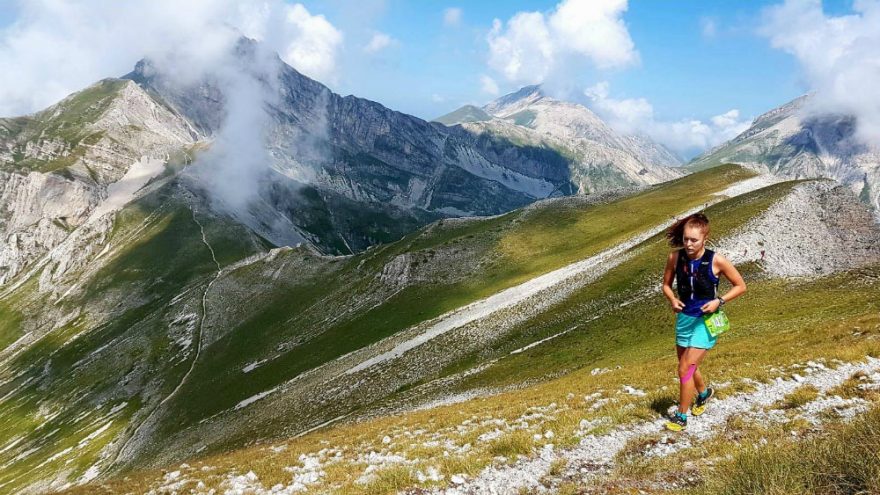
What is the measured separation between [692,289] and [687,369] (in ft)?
7.67

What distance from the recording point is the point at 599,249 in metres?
71.2

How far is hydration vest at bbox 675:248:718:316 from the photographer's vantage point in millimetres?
12273

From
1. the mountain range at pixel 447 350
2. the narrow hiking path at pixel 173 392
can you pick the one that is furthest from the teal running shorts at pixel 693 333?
the narrow hiking path at pixel 173 392

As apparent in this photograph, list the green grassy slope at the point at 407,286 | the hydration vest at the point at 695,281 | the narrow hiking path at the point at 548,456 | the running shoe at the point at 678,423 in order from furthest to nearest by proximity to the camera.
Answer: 1. the green grassy slope at the point at 407,286
2. the running shoe at the point at 678,423
3. the hydration vest at the point at 695,281
4. the narrow hiking path at the point at 548,456

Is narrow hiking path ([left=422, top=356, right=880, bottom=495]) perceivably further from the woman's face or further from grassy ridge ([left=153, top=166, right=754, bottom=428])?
grassy ridge ([left=153, top=166, right=754, bottom=428])

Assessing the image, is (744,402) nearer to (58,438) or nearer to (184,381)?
(184,381)

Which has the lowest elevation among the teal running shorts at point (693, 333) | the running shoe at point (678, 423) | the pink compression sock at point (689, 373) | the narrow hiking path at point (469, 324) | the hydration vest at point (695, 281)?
the narrow hiking path at point (469, 324)

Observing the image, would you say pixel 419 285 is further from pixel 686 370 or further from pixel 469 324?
pixel 686 370

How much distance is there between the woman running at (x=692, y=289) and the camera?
39.5 feet

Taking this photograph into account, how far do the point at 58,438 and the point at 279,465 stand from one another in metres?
135

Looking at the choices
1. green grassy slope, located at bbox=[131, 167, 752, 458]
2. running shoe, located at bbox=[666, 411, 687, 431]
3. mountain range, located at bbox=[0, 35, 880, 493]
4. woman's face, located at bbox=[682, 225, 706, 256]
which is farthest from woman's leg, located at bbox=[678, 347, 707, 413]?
green grassy slope, located at bbox=[131, 167, 752, 458]

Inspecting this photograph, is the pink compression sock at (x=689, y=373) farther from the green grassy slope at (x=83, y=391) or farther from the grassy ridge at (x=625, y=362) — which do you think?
the green grassy slope at (x=83, y=391)

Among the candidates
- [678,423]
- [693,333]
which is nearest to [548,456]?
[678,423]

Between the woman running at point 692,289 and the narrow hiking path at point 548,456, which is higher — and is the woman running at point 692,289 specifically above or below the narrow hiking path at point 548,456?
above
